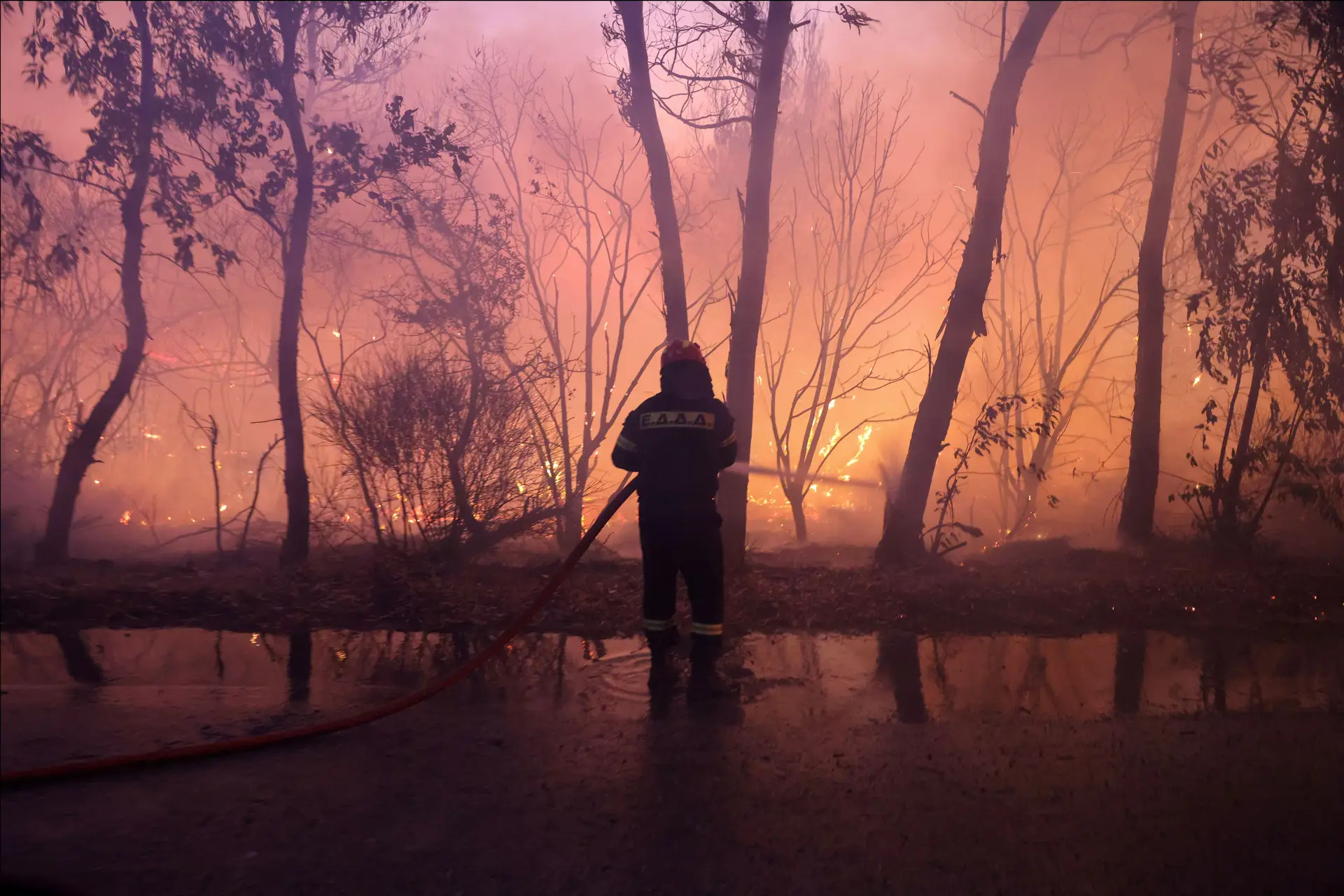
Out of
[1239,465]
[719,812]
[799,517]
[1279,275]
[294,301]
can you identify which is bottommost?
[719,812]

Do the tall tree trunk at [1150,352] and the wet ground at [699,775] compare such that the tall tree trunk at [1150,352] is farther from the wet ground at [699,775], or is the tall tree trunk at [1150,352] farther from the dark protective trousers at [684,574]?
the dark protective trousers at [684,574]

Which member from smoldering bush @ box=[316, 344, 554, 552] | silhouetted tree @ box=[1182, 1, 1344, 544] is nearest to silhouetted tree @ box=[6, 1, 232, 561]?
smoldering bush @ box=[316, 344, 554, 552]

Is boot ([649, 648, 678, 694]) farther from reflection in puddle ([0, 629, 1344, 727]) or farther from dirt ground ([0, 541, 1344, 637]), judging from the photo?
dirt ground ([0, 541, 1344, 637])

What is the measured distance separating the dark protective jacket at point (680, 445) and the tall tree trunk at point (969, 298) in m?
3.45

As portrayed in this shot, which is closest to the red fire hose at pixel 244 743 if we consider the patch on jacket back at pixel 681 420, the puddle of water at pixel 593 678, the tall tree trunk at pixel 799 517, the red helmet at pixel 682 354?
the puddle of water at pixel 593 678

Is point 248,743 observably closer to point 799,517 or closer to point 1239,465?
point 1239,465

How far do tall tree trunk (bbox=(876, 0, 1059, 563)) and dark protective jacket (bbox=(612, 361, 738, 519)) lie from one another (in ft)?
11.3

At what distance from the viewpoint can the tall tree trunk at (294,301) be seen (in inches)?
352

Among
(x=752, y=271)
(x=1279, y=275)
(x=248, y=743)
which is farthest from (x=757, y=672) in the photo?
(x=1279, y=275)

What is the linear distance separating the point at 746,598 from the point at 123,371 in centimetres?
850

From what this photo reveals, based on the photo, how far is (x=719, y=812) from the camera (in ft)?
9.31

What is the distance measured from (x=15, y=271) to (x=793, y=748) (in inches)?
479

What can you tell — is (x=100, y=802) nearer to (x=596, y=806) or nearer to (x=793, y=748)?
(x=596, y=806)

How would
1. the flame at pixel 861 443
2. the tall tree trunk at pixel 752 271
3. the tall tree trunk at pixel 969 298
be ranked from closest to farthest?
the tall tree trunk at pixel 752 271 < the tall tree trunk at pixel 969 298 < the flame at pixel 861 443
